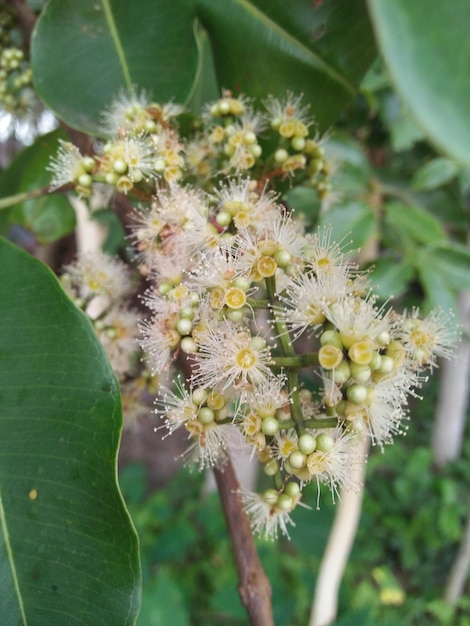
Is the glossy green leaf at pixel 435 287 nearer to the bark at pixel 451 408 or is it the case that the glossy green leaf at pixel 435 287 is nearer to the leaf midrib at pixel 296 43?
the leaf midrib at pixel 296 43

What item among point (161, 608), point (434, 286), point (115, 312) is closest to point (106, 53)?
point (115, 312)

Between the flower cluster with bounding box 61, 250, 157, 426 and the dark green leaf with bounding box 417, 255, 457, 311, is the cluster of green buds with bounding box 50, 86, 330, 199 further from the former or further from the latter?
the dark green leaf with bounding box 417, 255, 457, 311

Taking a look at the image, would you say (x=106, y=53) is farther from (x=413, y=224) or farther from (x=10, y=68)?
(x=413, y=224)

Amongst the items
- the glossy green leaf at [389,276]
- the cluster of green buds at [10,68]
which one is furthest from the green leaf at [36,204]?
the glossy green leaf at [389,276]

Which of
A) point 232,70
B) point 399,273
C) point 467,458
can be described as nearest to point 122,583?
point 232,70

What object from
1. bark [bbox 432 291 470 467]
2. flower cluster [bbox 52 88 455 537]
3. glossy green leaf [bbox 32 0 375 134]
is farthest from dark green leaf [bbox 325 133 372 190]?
bark [bbox 432 291 470 467]

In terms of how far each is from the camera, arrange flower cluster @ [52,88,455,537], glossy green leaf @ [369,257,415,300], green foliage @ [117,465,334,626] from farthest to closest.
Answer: green foliage @ [117,465,334,626] → glossy green leaf @ [369,257,415,300] → flower cluster @ [52,88,455,537]
